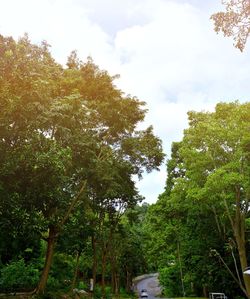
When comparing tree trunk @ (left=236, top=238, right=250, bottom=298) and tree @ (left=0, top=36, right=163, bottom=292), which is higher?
tree @ (left=0, top=36, right=163, bottom=292)

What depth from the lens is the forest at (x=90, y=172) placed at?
1540 centimetres

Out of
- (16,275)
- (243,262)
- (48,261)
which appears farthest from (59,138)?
(243,262)

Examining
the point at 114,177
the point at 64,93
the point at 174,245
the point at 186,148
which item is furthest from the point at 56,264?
the point at 64,93

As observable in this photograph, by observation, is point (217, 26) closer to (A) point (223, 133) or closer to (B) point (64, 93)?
(B) point (64, 93)

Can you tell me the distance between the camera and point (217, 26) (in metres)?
9.86

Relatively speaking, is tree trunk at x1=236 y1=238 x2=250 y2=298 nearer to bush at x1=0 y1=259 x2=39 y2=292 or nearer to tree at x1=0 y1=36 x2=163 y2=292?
tree at x1=0 y1=36 x2=163 y2=292

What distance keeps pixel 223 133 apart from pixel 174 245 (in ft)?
56.7

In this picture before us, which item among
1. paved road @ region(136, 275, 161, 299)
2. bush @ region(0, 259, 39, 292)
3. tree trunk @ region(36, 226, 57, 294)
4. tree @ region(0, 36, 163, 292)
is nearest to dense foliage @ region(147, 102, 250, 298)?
tree @ region(0, 36, 163, 292)

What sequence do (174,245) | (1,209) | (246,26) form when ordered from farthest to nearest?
1. (174,245)
2. (1,209)
3. (246,26)

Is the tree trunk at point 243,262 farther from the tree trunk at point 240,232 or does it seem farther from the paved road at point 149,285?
the paved road at point 149,285

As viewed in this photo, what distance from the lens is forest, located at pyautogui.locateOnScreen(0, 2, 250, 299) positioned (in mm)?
15398

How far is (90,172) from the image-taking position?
883 inches

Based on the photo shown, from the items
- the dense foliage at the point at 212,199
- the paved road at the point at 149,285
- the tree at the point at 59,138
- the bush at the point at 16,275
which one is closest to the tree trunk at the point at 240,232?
the dense foliage at the point at 212,199

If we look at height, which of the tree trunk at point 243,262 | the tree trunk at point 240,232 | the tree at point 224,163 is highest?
the tree at point 224,163
